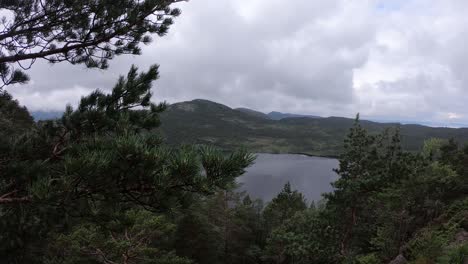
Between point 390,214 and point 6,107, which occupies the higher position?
point 6,107

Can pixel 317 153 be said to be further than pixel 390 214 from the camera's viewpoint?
Yes

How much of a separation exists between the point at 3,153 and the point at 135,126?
1.76m

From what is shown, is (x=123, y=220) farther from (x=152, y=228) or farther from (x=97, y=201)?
(x=152, y=228)

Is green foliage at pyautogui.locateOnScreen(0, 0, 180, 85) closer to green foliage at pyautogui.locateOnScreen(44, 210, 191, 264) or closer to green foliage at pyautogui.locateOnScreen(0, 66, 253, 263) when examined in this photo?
green foliage at pyautogui.locateOnScreen(0, 66, 253, 263)

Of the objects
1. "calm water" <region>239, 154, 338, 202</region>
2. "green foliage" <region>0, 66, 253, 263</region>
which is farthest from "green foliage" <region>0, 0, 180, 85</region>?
"calm water" <region>239, 154, 338, 202</region>

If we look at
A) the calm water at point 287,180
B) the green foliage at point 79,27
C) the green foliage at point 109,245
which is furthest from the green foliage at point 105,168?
the calm water at point 287,180

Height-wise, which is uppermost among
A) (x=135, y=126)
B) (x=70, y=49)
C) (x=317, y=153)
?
(x=70, y=49)

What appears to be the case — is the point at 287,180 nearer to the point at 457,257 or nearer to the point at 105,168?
the point at 457,257

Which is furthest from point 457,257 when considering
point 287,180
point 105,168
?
point 287,180

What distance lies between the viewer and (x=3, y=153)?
14.2ft

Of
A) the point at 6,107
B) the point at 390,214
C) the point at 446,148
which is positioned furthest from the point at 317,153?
the point at 6,107

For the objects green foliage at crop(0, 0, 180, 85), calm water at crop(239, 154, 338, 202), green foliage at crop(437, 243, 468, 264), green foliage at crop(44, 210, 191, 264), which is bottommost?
calm water at crop(239, 154, 338, 202)

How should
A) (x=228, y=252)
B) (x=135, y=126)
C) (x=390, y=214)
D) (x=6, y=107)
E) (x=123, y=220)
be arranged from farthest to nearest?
(x=228, y=252), (x=390, y=214), (x=6, y=107), (x=135, y=126), (x=123, y=220)

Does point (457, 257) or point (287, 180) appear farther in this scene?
point (287, 180)
